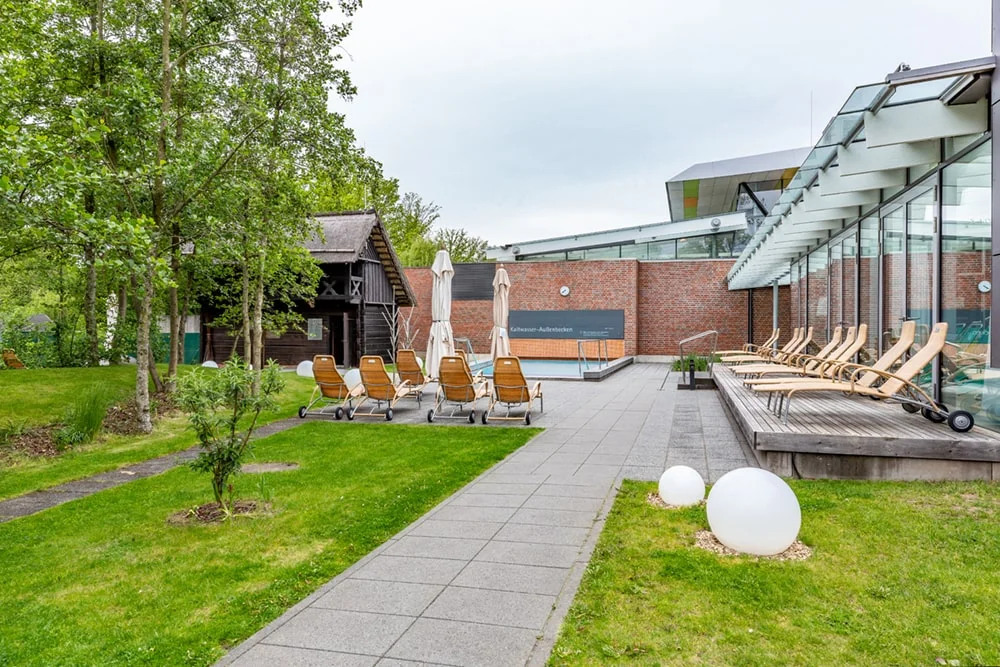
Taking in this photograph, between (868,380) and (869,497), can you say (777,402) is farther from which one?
(869,497)

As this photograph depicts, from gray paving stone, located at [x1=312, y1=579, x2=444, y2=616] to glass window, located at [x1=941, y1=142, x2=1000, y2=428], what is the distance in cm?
514

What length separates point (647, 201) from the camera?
55.2 meters

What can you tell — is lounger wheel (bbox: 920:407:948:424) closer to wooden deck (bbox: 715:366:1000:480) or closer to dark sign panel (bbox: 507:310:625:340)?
wooden deck (bbox: 715:366:1000:480)

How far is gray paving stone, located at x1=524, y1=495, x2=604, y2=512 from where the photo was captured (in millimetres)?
4875

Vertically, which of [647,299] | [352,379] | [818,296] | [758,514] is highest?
[647,299]

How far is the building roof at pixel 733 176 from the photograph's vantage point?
26.8m

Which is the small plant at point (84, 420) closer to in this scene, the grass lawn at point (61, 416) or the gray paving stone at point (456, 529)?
the grass lawn at point (61, 416)

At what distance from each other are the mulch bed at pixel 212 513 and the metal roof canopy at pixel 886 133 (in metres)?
6.18

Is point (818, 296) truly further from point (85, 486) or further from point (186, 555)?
point (85, 486)

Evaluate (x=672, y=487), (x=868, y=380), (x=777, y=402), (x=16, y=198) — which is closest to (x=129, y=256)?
(x=16, y=198)

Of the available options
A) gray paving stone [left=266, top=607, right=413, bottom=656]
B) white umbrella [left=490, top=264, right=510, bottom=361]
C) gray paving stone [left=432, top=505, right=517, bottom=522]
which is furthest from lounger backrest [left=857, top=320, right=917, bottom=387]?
white umbrella [left=490, top=264, right=510, bottom=361]

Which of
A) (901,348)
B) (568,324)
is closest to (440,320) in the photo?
(901,348)

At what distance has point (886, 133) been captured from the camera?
19.9ft

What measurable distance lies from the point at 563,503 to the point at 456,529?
3.25ft
